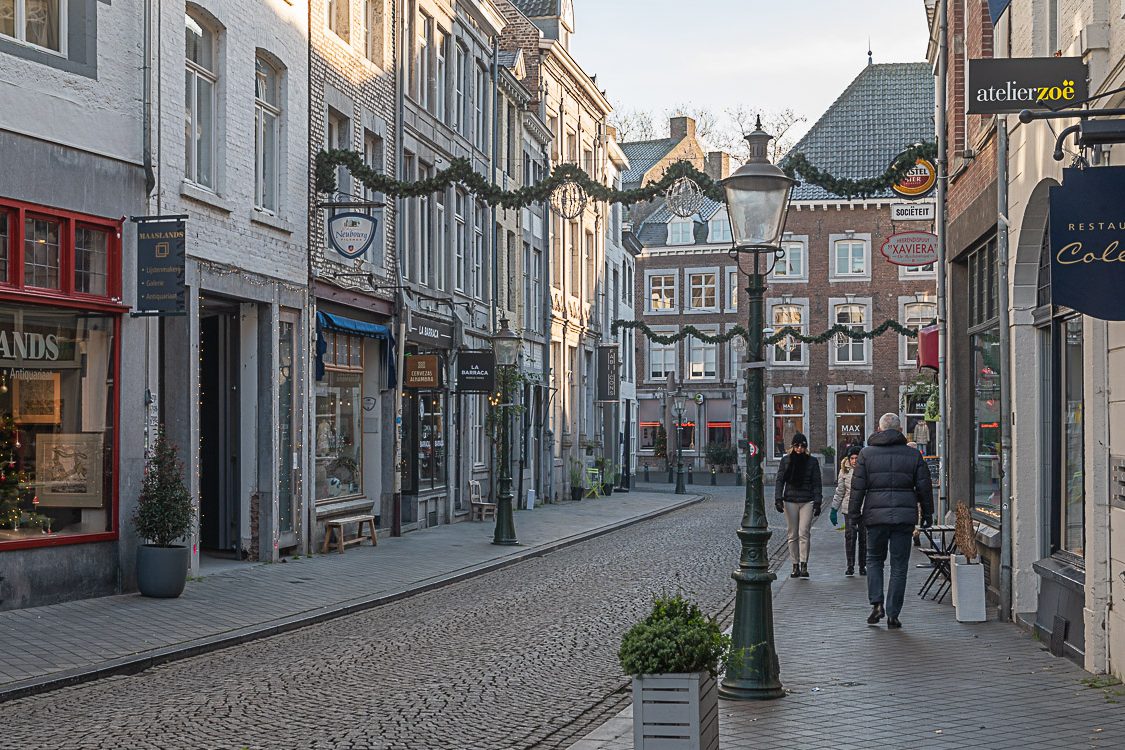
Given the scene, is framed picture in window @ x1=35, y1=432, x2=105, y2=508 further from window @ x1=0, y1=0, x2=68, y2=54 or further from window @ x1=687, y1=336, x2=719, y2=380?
window @ x1=687, y1=336, x2=719, y2=380

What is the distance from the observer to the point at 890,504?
12305 mm

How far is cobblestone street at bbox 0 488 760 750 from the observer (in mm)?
7918

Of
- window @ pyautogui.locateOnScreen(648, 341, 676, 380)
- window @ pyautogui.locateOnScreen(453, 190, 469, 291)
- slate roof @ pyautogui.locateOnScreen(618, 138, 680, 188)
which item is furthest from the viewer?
slate roof @ pyautogui.locateOnScreen(618, 138, 680, 188)

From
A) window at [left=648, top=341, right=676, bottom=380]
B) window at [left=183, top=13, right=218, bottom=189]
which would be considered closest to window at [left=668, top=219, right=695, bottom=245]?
window at [left=648, top=341, right=676, bottom=380]

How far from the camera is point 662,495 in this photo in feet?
141

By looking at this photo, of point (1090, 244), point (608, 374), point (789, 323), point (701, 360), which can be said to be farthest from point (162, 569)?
point (701, 360)

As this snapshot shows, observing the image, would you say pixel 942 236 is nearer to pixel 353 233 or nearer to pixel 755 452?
pixel 353 233

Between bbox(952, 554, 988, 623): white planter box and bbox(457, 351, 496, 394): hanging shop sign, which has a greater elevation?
bbox(457, 351, 496, 394): hanging shop sign

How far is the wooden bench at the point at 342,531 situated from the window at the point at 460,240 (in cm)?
768

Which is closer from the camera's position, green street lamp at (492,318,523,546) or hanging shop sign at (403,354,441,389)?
green street lamp at (492,318,523,546)

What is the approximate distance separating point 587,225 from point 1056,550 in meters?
31.8

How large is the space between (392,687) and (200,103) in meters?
9.23

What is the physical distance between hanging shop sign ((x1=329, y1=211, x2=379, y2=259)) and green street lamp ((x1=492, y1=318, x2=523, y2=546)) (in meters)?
3.40

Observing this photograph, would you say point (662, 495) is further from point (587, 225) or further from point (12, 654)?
point (12, 654)
